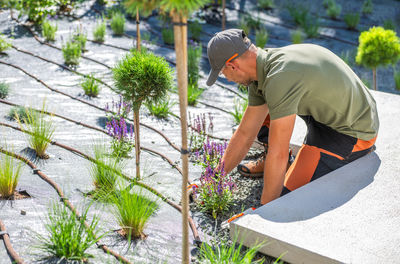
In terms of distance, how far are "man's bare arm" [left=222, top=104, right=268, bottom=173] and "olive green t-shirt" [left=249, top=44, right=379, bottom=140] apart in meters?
0.06

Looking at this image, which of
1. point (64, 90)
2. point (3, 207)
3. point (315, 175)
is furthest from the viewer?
point (64, 90)

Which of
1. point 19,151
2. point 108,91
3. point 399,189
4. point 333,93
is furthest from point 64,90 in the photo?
point 399,189

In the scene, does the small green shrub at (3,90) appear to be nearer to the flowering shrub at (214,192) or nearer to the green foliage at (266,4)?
the flowering shrub at (214,192)

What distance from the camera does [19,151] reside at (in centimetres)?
306

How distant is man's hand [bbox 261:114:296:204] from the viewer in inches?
91.0

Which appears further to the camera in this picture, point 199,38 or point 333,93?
point 199,38

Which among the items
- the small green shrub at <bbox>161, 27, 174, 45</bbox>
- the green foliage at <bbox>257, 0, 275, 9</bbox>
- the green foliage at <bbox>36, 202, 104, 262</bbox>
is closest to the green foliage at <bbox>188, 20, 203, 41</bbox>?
the small green shrub at <bbox>161, 27, 174, 45</bbox>

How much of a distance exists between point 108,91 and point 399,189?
3043 mm

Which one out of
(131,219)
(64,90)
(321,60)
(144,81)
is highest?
(321,60)

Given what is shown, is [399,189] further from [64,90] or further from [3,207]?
[64,90]

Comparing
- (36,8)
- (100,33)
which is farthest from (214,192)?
(36,8)

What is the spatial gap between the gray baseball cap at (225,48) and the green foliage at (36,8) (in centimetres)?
457

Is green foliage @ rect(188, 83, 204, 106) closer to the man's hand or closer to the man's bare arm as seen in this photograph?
the man's bare arm

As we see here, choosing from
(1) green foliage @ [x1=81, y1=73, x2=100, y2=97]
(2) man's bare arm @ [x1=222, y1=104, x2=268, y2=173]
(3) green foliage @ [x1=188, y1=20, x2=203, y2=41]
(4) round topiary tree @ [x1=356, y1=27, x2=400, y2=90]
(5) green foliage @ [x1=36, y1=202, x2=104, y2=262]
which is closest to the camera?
(5) green foliage @ [x1=36, y1=202, x2=104, y2=262]
